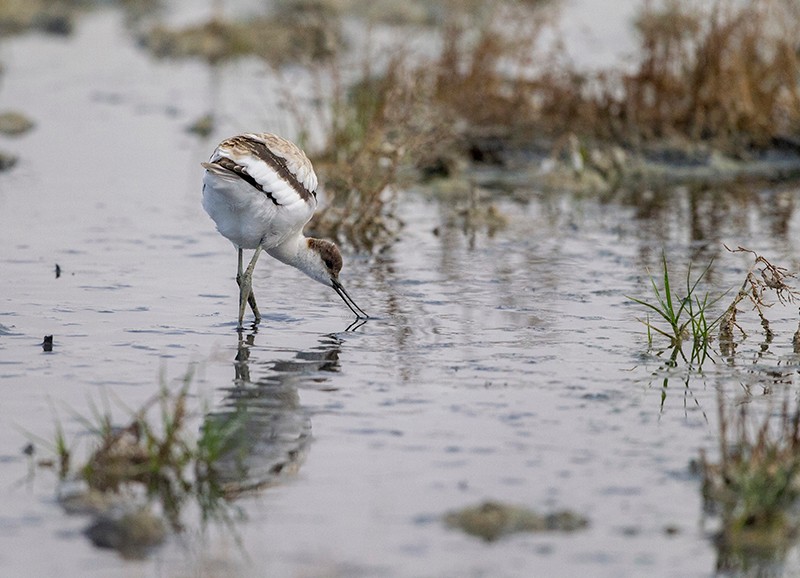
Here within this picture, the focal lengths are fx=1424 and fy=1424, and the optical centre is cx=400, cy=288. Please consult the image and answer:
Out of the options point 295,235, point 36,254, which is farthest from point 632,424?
point 36,254

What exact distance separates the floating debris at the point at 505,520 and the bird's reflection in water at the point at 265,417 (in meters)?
0.86

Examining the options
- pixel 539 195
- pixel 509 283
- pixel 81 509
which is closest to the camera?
pixel 81 509

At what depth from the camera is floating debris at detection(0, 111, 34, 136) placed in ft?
49.5

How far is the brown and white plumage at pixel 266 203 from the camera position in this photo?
7.67 meters

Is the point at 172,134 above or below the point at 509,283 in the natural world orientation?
above

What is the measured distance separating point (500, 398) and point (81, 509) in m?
2.23

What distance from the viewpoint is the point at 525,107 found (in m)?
13.9

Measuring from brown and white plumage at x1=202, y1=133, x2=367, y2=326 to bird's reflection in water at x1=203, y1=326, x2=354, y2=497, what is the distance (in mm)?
608

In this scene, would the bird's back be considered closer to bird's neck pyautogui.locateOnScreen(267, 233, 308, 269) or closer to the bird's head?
bird's neck pyautogui.locateOnScreen(267, 233, 308, 269)

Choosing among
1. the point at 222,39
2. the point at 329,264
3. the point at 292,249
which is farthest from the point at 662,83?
the point at 222,39

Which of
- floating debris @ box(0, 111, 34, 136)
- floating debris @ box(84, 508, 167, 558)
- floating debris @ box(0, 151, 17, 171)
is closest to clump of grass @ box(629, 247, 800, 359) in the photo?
floating debris @ box(84, 508, 167, 558)

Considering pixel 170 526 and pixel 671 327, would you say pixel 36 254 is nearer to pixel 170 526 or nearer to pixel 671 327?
pixel 671 327

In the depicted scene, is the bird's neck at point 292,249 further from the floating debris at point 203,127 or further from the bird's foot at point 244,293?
the floating debris at point 203,127

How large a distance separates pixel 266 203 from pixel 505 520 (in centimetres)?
326
